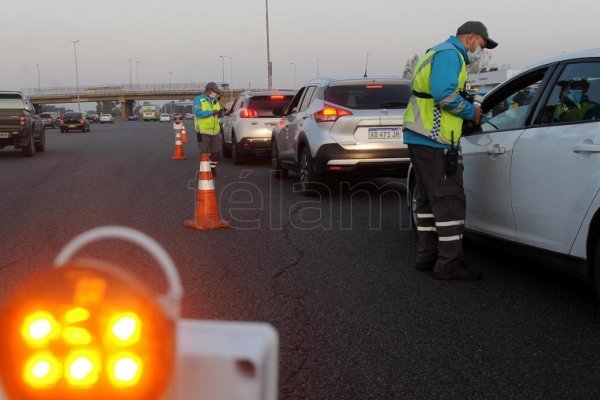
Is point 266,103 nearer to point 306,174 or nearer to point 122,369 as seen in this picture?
point 306,174

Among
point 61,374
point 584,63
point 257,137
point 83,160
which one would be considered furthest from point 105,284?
point 83,160

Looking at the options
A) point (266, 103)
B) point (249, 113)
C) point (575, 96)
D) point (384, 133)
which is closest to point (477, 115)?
point (575, 96)

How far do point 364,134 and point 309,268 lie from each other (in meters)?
4.02

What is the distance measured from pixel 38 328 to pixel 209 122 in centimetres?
1228

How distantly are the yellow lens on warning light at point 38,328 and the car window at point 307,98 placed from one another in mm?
9317

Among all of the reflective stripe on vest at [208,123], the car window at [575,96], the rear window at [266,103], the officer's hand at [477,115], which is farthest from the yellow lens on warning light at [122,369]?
the rear window at [266,103]

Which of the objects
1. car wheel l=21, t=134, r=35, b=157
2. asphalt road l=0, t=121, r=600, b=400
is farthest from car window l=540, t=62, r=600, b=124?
car wheel l=21, t=134, r=35, b=157

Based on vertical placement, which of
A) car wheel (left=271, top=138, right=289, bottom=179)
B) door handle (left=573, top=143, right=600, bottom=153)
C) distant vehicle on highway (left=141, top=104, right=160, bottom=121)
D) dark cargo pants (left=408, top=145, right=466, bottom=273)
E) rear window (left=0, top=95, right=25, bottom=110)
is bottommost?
distant vehicle on highway (left=141, top=104, right=160, bottom=121)

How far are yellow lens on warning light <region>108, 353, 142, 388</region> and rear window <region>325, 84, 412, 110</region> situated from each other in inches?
339

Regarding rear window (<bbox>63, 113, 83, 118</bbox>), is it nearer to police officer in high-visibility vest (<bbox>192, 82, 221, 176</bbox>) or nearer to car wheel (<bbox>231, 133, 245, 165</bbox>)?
car wheel (<bbox>231, 133, 245, 165</bbox>)

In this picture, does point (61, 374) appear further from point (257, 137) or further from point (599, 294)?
point (257, 137)

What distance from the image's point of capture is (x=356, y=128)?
948 centimetres

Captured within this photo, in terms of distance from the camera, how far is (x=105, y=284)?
1.22m

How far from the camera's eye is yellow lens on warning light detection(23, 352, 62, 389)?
1202 millimetres
